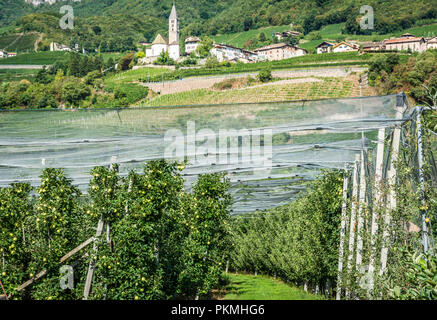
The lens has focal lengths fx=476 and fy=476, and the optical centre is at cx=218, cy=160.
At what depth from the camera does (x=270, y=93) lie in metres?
74.6

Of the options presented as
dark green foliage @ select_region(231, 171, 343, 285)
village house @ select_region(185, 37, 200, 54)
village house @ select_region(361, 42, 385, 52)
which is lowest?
dark green foliage @ select_region(231, 171, 343, 285)

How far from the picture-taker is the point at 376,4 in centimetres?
11694

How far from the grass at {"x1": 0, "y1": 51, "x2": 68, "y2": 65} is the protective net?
367 feet

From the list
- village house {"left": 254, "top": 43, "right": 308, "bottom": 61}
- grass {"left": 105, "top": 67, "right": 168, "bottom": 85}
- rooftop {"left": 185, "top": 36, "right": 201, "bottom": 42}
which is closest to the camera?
grass {"left": 105, "top": 67, "right": 168, "bottom": 85}

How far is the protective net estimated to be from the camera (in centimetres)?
552

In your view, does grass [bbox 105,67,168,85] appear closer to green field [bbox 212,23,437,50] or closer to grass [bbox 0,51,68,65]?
grass [bbox 0,51,68,65]

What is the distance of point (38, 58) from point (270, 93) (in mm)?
64361

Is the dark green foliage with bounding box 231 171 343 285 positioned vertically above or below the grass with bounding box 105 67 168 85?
below

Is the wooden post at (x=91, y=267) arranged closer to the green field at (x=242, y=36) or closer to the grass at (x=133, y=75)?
the grass at (x=133, y=75)

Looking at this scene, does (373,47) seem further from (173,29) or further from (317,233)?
(317,233)

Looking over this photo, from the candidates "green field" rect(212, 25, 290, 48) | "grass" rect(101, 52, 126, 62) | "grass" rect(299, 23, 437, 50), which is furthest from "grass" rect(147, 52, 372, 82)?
"green field" rect(212, 25, 290, 48)

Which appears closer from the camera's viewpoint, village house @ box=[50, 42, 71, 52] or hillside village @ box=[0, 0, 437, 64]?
hillside village @ box=[0, 0, 437, 64]

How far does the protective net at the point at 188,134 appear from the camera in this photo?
5.52 m
